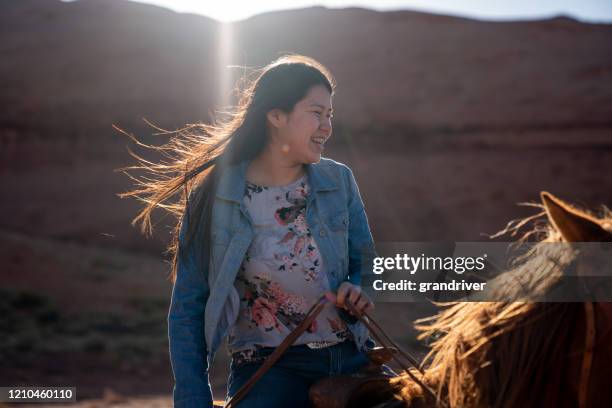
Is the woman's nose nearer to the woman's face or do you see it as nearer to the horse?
the woman's face

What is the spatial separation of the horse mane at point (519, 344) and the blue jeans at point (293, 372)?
75 centimetres

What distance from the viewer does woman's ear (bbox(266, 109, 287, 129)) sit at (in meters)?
2.50

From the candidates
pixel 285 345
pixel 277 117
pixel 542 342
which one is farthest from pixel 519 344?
pixel 277 117

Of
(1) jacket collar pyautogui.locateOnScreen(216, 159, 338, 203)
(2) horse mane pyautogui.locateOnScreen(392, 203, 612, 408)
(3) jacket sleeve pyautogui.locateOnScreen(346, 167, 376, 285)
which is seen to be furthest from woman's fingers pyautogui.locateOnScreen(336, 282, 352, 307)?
(2) horse mane pyautogui.locateOnScreen(392, 203, 612, 408)

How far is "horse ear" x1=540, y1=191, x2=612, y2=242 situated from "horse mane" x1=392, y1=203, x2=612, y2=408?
0.18 feet

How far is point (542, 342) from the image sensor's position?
1.57 m

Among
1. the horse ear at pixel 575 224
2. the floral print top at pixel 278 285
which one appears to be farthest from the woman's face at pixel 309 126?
the horse ear at pixel 575 224

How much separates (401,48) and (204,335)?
116 feet

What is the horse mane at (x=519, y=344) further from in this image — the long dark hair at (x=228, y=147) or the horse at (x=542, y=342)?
the long dark hair at (x=228, y=147)

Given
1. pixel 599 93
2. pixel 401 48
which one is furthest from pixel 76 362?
pixel 401 48

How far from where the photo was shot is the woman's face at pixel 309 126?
8.06 feet

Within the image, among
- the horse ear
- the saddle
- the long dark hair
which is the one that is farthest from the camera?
the long dark hair

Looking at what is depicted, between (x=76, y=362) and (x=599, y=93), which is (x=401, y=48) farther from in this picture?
(x=76, y=362)

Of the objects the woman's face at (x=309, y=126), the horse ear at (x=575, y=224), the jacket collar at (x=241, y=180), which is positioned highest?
the woman's face at (x=309, y=126)
